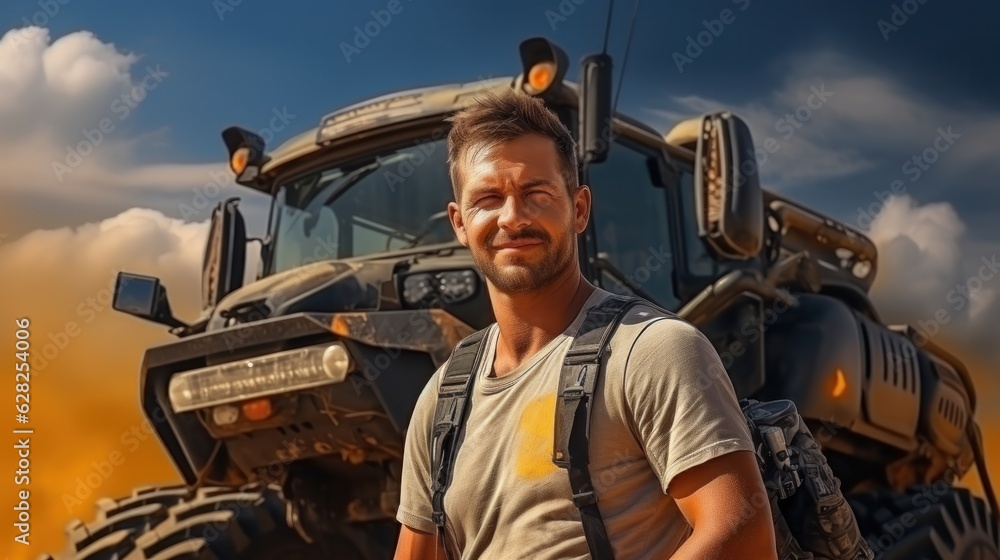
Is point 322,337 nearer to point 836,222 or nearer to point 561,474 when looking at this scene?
point 561,474

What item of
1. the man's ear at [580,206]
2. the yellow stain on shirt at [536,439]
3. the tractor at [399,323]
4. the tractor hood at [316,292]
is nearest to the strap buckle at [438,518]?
the yellow stain on shirt at [536,439]

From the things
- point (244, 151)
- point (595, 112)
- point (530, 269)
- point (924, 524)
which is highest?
point (244, 151)

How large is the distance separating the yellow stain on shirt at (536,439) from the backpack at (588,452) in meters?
0.02

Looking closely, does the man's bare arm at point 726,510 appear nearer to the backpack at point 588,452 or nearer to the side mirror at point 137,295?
the backpack at point 588,452

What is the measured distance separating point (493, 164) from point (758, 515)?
0.57 metres

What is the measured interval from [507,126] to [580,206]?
0.54ft

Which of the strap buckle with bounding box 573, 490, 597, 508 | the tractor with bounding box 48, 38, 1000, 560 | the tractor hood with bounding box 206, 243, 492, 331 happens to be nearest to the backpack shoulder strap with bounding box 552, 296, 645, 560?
the strap buckle with bounding box 573, 490, 597, 508

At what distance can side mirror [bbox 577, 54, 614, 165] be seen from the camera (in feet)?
13.4

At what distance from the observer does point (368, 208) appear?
4820mm

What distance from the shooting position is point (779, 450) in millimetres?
1683

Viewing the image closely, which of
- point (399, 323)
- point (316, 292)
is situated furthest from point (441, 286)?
point (316, 292)

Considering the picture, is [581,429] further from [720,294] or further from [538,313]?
[720,294]

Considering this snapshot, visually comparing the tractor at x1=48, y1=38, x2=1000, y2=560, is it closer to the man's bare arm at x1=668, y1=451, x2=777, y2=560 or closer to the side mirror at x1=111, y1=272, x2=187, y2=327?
the side mirror at x1=111, y1=272, x2=187, y2=327

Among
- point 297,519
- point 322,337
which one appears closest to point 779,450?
point 322,337
